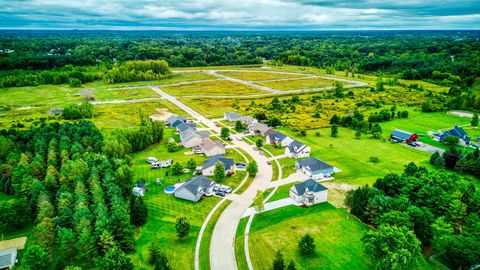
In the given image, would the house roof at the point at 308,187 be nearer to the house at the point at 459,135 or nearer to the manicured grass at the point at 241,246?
the manicured grass at the point at 241,246

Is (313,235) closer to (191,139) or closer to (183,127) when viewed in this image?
(191,139)

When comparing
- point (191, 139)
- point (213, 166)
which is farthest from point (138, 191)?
point (191, 139)

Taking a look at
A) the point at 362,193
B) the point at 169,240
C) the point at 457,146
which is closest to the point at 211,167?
the point at 169,240

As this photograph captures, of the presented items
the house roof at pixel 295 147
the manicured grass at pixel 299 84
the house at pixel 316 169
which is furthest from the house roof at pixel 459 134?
the manicured grass at pixel 299 84

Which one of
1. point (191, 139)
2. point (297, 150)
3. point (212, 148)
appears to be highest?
point (297, 150)

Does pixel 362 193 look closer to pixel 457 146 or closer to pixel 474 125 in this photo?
pixel 457 146

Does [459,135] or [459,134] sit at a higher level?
[459,134]
